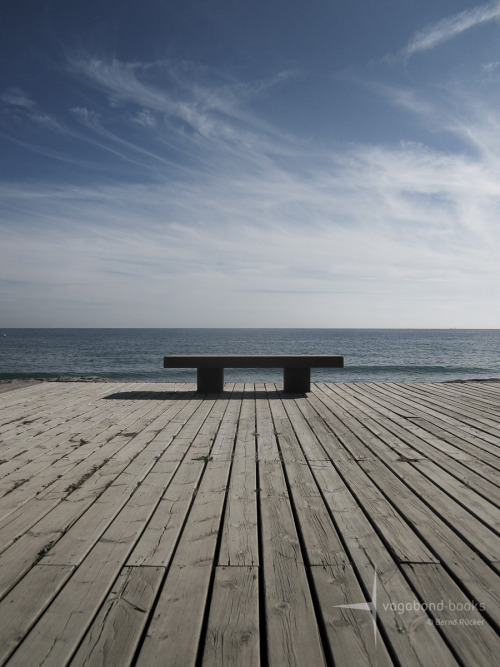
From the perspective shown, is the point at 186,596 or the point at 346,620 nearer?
the point at 346,620

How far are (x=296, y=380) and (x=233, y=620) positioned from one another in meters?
5.51

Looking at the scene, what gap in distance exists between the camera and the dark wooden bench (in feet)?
21.9

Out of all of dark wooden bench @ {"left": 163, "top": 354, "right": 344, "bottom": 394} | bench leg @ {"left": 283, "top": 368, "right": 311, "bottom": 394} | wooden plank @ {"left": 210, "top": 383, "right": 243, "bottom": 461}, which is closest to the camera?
wooden plank @ {"left": 210, "top": 383, "right": 243, "bottom": 461}

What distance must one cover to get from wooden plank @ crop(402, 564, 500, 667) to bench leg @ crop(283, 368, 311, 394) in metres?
5.08

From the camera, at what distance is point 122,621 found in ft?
4.66

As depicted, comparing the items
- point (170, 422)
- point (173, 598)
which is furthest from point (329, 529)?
point (170, 422)

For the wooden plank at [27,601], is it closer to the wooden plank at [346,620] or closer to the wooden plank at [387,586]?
the wooden plank at [346,620]

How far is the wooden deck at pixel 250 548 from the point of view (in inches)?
52.6

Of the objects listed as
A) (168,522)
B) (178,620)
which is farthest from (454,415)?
(178,620)

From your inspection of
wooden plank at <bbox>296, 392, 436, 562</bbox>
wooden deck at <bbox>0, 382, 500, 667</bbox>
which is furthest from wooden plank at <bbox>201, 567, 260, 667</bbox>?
wooden plank at <bbox>296, 392, 436, 562</bbox>

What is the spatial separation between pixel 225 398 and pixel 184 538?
4.34m

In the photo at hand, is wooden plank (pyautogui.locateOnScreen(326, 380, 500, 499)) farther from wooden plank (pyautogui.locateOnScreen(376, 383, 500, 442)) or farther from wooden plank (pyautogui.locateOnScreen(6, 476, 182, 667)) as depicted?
wooden plank (pyautogui.locateOnScreen(6, 476, 182, 667))

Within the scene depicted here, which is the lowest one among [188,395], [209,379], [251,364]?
[188,395]

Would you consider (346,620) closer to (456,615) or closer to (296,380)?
(456,615)
